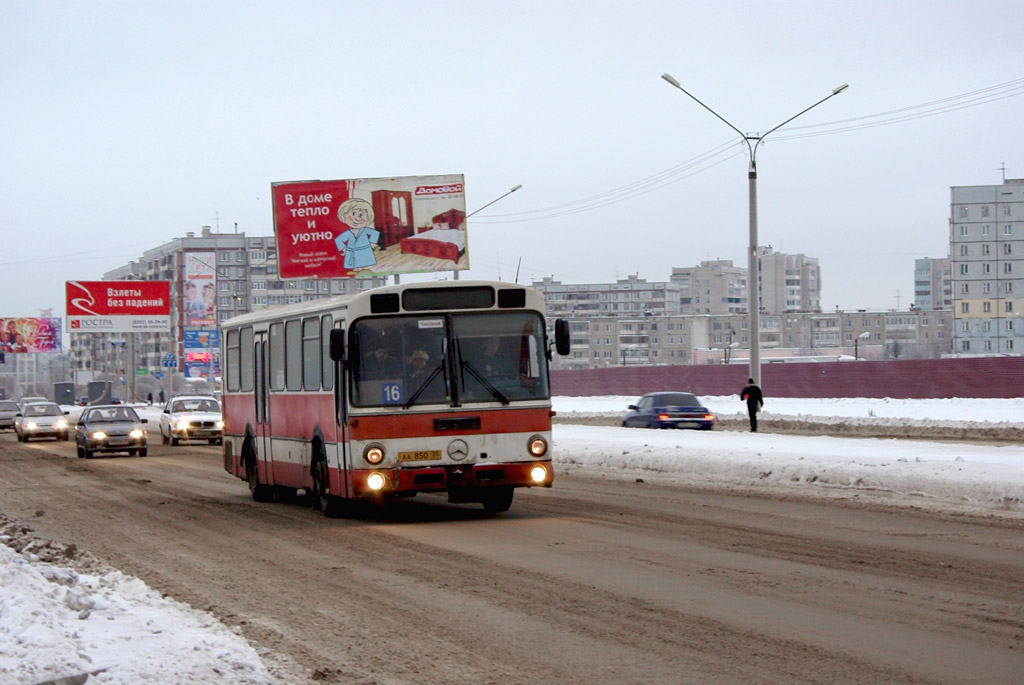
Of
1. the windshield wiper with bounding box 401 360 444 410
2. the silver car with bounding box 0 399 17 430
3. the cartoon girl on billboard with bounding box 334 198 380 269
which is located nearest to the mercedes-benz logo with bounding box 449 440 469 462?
the windshield wiper with bounding box 401 360 444 410

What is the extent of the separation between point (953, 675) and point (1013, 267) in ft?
405

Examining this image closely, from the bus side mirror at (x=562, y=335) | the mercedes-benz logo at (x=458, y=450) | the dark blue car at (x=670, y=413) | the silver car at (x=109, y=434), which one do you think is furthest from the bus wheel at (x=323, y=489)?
the dark blue car at (x=670, y=413)

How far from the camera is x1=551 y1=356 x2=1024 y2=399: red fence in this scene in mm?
53469

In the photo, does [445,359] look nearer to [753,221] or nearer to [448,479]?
[448,479]

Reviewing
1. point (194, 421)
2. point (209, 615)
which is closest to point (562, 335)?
point (209, 615)

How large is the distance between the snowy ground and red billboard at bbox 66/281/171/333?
49.4 meters

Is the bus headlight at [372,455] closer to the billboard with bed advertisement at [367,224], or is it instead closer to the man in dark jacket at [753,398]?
the man in dark jacket at [753,398]

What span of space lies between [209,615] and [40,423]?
4552 centimetres

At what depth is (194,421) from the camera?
44.8m

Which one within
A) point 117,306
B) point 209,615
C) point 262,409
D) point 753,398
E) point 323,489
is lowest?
point 209,615

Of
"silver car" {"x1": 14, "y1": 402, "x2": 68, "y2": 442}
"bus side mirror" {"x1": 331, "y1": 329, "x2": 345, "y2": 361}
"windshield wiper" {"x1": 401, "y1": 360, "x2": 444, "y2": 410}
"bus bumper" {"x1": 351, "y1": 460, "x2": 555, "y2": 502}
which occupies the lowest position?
"silver car" {"x1": 14, "y1": 402, "x2": 68, "y2": 442}

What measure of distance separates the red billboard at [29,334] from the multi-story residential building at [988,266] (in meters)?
82.2

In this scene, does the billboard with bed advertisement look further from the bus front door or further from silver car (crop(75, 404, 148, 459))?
the bus front door

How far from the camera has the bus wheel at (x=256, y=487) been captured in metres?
20.5
